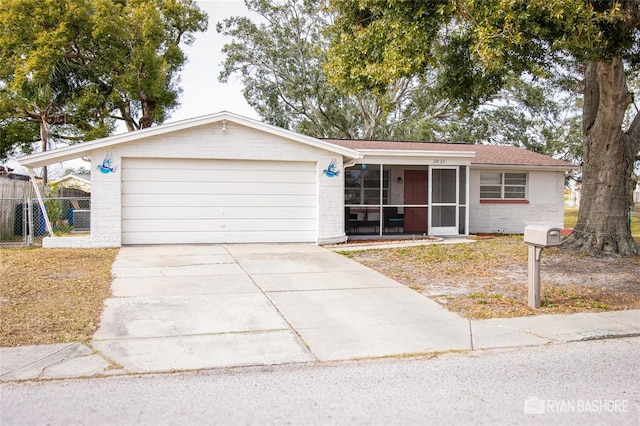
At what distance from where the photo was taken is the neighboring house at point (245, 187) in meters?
13.8

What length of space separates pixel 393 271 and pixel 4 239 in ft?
38.2

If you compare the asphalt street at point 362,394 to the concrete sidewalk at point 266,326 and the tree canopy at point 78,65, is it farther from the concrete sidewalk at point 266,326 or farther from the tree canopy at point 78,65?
the tree canopy at point 78,65

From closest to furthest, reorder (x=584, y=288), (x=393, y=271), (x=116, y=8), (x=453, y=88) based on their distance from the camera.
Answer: (x=584, y=288)
(x=393, y=271)
(x=453, y=88)
(x=116, y=8)

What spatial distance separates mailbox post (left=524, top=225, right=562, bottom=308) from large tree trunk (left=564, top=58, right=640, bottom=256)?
5.72 meters

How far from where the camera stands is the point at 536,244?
7379 millimetres

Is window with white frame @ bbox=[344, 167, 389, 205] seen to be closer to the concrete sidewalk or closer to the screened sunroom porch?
the screened sunroom porch

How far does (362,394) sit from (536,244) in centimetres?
408

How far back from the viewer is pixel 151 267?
1072cm

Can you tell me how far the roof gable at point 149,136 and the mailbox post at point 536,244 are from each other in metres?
7.78

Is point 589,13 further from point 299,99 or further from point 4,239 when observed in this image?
point 299,99

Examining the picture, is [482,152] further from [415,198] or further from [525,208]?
[415,198]

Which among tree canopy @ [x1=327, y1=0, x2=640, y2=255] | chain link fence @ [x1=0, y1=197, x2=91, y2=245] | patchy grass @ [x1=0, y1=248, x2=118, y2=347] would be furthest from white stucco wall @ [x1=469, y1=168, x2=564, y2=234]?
chain link fence @ [x1=0, y1=197, x2=91, y2=245]

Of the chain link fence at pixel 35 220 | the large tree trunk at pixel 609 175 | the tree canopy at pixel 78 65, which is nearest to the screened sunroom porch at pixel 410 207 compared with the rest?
the large tree trunk at pixel 609 175

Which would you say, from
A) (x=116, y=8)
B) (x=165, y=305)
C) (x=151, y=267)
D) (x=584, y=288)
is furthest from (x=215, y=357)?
(x=116, y=8)
